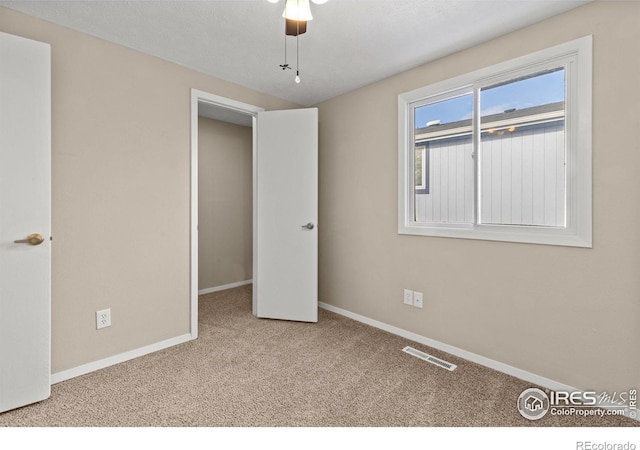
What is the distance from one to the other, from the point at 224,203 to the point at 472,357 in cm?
359

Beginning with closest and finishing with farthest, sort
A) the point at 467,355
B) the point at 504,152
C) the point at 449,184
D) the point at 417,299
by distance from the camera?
the point at 504,152 → the point at 467,355 → the point at 449,184 → the point at 417,299

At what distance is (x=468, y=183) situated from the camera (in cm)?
248

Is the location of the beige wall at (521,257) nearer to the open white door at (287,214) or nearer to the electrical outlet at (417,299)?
the electrical outlet at (417,299)

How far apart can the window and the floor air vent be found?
939 mm

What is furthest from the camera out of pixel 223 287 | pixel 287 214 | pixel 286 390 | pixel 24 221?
pixel 223 287

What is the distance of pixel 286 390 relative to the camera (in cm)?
197

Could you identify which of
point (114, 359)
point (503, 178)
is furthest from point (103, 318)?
point (503, 178)

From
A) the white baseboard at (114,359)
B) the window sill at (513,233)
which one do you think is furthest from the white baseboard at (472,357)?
the white baseboard at (114,359)

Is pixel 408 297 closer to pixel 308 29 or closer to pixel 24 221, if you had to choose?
pixel 308 29

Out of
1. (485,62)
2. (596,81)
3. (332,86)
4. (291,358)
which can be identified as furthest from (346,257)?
(596,81)

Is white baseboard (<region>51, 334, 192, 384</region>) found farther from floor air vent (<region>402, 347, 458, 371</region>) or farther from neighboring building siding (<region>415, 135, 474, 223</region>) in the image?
neighboring building siding (<region>415, 135, 474, 223</region>)

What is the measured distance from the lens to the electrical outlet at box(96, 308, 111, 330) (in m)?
2.24

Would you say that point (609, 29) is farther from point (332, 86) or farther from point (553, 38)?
point (332, 86)

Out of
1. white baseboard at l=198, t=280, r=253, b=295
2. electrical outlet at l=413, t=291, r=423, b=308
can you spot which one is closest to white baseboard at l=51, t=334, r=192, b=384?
white baseboard at l=198, t=280, r=253, b=295
